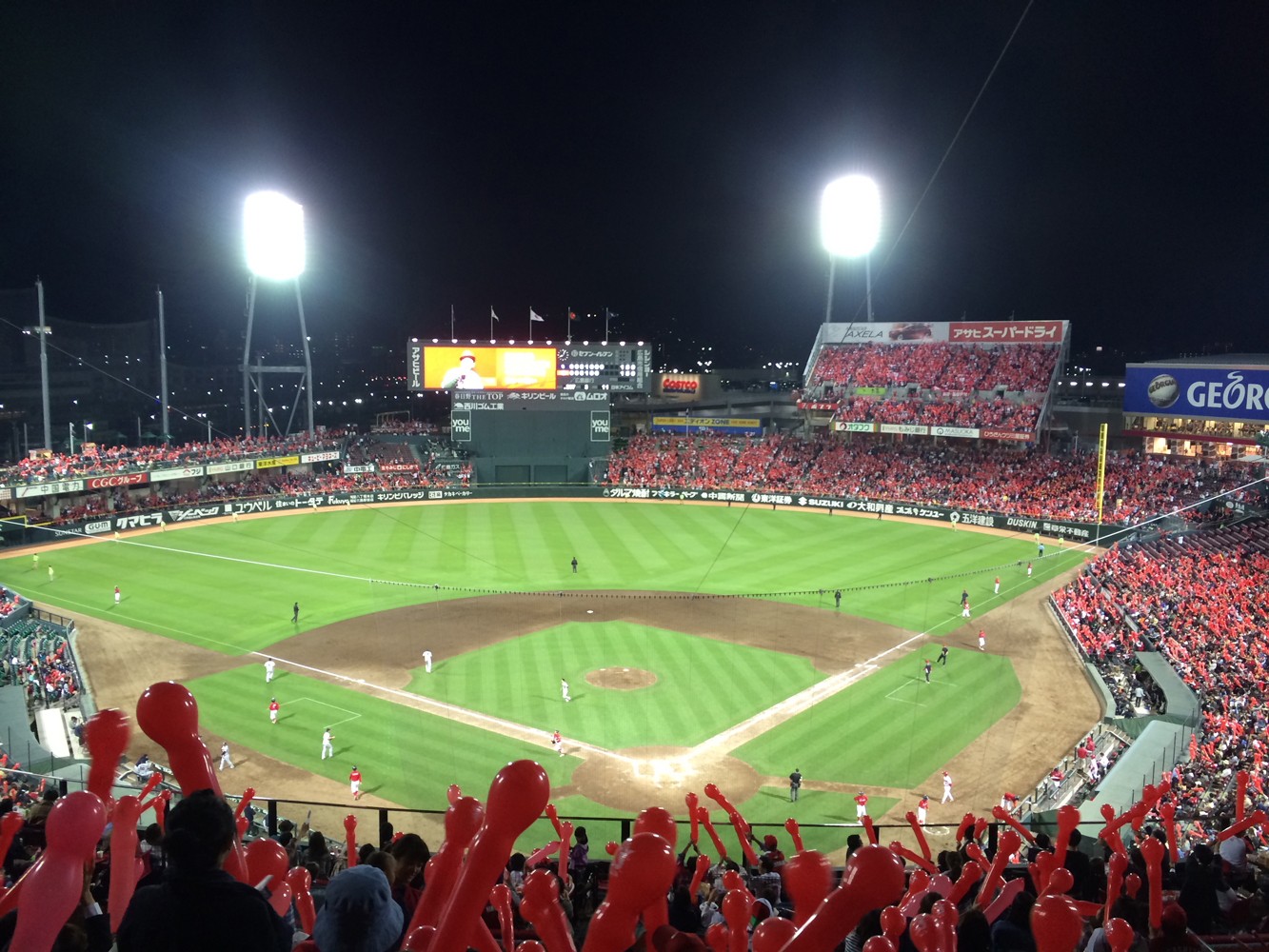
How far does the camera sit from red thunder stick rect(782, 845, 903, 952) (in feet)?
4.93

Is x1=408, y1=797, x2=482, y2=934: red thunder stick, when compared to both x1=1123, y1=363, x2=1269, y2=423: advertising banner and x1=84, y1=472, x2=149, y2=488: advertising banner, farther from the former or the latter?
x1=84, y1=472, x2=149, y2=488: advertising banner

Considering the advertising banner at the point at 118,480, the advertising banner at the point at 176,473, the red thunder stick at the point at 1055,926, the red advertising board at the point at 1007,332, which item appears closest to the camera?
the red thunder stick at the point at 1055,926

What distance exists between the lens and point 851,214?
53906 mm

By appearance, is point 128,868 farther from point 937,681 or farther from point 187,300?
point 187,300

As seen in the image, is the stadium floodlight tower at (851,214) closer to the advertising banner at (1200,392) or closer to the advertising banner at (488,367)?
the advertising banner at (1200,392)

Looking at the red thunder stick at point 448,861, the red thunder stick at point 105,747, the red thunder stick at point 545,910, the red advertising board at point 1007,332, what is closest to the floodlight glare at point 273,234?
the red advertising board at point 1007,332

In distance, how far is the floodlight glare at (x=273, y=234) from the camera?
179 feet

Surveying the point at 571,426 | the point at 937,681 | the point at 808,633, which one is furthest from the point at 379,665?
the point at 571,426

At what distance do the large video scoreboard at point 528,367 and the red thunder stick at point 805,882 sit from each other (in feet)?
176

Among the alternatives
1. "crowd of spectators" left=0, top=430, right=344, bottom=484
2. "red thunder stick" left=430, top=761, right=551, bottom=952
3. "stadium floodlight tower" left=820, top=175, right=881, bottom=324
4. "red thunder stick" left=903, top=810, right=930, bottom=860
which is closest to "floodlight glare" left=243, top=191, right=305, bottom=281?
"crowd of spectators" left=0, top=430, right=344, bottom=484

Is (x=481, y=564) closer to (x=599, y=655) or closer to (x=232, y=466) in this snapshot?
(x=599, y=655)

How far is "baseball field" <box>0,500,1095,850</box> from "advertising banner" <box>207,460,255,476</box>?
8.01 m

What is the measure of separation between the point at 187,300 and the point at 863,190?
6002cm

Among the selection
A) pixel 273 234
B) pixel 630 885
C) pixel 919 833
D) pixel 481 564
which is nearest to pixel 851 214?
pixel 481 564
